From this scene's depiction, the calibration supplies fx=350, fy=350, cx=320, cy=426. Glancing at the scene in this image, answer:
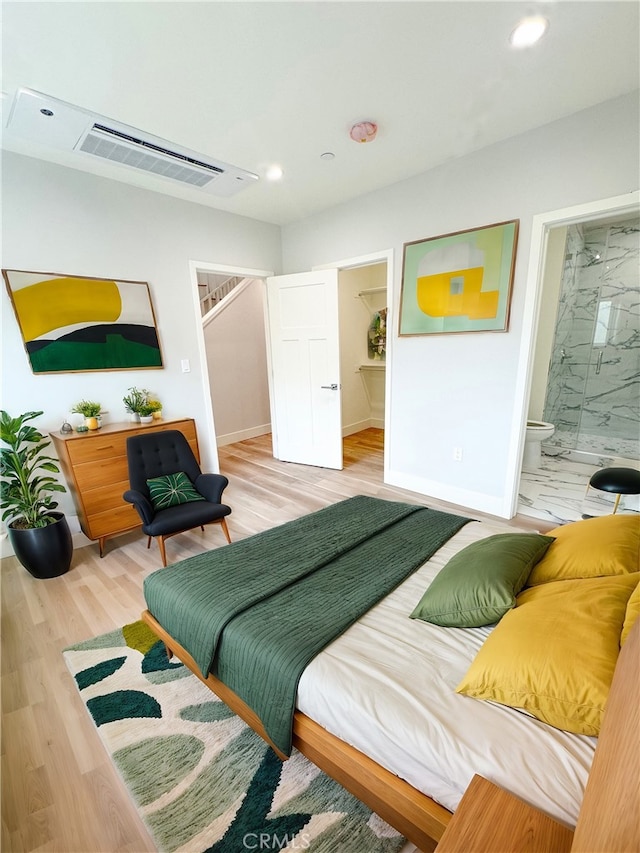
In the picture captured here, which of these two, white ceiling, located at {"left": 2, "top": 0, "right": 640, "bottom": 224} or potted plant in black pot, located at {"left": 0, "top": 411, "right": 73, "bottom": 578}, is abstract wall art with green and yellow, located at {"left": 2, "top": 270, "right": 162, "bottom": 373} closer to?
potted plant in black pot, located at {"left": 0, "top": 411, "right": 73, "bottom": 578}

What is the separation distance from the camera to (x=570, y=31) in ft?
5.14

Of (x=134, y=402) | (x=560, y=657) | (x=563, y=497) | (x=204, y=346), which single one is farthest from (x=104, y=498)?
(x=563, y=497)

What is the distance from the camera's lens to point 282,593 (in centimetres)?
137

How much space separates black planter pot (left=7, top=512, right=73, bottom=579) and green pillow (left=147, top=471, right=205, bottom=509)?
0.60 meters

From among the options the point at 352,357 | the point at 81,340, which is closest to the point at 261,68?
the point at 81,340

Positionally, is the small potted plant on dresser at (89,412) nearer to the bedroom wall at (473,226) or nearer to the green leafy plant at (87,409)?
the green leafy plant at (87,409)

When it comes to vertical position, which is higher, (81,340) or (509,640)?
(81,340)

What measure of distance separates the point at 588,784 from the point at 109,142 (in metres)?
3.42

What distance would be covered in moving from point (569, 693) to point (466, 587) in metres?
0.39

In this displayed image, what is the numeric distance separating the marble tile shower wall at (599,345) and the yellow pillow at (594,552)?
148 inches

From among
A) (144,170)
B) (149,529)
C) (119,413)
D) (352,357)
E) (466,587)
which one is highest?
(144,170)

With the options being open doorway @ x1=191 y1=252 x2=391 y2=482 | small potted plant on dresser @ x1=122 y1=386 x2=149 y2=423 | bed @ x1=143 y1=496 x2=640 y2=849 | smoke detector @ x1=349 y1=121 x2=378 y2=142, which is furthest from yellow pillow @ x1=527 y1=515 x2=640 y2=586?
open doorway @ x1=191 y1=252 x2=391 y2=482

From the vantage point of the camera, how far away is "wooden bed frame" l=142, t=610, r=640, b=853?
1.59 ft

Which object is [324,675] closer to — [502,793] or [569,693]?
[502,793]
